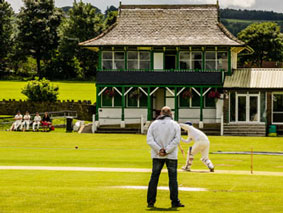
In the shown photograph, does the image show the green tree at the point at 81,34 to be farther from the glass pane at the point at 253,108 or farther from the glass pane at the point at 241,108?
the glass pane at the point at 253,108

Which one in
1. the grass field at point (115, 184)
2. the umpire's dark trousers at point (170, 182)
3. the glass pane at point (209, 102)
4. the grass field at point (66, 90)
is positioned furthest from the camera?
the grass field at point (66, 90)

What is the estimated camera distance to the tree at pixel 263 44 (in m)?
87.8

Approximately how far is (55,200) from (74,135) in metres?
26.6

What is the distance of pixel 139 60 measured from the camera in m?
46.1

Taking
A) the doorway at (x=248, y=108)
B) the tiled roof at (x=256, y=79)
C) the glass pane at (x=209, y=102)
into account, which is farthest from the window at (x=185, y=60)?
the doorway at (x=248, y=108)

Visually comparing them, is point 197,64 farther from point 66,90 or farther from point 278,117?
point 66,90

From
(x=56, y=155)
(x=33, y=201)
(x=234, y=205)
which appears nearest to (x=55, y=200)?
(x=33, y=201)

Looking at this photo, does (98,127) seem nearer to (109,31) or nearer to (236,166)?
(109,31)

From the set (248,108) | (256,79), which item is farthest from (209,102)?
(256,79)

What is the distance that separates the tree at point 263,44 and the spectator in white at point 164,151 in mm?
76654

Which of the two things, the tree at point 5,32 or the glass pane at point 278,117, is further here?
the tree at point 5,32

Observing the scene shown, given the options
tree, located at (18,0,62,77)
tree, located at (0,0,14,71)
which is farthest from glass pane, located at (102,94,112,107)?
tree, located at (0,0,14,71)

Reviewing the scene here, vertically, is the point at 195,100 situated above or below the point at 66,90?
above

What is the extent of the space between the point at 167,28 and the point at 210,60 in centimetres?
401
